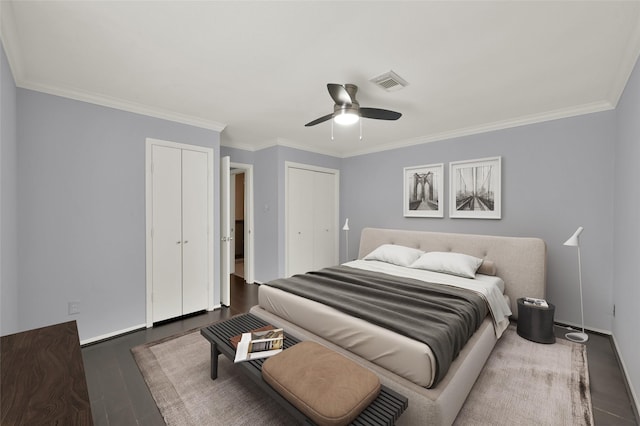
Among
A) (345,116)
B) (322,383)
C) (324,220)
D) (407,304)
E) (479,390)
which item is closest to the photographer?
(322,383)

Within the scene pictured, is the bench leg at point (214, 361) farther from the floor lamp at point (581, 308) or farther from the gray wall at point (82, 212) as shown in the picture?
the floor lamp at point (581, 308)

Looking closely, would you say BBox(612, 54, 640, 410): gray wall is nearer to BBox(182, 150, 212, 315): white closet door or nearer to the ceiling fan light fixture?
the ceiling fan light fixture

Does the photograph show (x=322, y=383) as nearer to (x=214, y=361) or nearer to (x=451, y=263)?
(x=214, y=361)

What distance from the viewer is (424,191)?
4129 millimetres

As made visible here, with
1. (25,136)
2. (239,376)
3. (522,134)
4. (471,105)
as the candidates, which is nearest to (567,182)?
(522,134)

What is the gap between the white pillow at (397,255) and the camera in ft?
11.9

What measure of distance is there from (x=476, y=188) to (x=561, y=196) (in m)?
0.87

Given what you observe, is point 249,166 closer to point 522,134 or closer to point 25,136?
point 25,136

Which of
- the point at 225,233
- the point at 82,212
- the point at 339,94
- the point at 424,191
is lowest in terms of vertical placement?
the point at 225,233

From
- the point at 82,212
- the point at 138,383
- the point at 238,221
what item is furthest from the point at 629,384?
the point at 238,221

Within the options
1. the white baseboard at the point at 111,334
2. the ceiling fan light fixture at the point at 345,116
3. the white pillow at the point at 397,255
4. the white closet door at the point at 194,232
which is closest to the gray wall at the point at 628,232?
the white pillow at the point at 397,255

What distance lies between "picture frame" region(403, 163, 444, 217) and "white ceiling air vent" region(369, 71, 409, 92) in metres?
1.90

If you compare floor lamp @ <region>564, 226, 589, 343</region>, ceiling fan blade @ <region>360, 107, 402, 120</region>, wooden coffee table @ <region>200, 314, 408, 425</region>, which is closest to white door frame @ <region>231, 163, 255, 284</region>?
wooden coffee table @ <region>200, 314, 408, 425</region>

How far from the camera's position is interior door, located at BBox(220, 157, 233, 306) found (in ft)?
12.1
